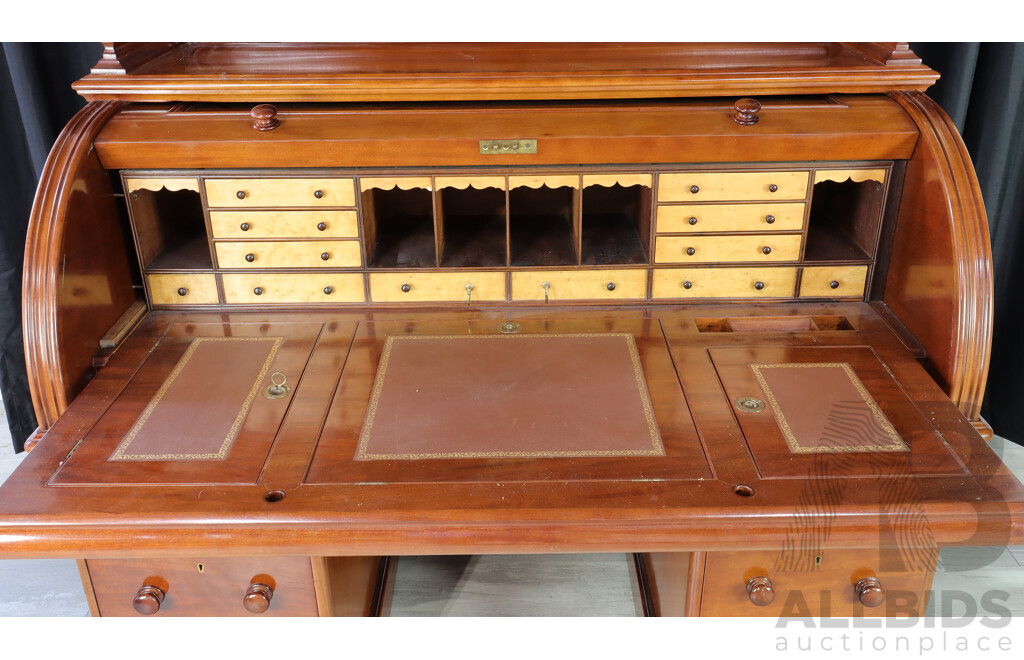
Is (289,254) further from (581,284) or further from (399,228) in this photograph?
(581,284)

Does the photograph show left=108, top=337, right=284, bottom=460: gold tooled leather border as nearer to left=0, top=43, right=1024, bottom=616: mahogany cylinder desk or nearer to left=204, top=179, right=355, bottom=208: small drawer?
left=0, top=43, right=1024, bottom=616: mahogany cylinder desk

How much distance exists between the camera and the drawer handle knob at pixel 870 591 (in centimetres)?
147

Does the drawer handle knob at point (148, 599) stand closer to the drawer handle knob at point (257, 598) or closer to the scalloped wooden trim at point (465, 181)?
the drawer handle knob at point (257, 598)

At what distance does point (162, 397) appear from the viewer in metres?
1.64

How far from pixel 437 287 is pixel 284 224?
388 millimetres

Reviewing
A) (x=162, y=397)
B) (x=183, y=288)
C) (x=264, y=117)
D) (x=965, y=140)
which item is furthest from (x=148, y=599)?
(x=965, y=140)

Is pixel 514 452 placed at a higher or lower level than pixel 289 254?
lower

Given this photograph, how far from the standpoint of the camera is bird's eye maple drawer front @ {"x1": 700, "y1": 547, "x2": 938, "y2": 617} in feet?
4.88

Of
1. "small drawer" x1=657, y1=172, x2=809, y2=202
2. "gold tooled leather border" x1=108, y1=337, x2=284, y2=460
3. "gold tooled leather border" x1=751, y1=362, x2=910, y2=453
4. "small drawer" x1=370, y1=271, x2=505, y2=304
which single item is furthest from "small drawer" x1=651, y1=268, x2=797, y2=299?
"gold tooled leather border" x1=108, y1=337, x2=284, y2=460

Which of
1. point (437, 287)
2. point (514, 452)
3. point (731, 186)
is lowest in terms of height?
point (514, 452)

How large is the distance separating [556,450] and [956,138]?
110 centimetres

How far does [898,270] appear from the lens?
6.18 feet

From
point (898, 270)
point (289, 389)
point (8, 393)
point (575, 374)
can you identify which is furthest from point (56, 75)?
point (898, 270)

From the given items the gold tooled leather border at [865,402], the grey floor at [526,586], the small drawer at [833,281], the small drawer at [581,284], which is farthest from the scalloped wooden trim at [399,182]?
the grey floor at [526,586]
